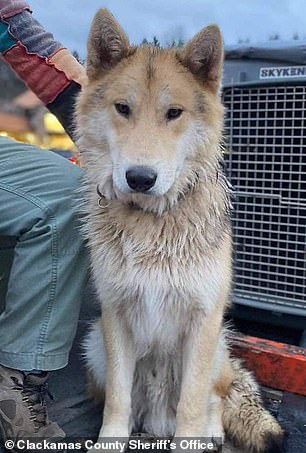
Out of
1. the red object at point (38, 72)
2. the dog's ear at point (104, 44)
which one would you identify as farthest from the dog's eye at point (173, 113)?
the red object at point (38, 72)

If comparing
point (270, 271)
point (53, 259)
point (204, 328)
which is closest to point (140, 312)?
point (204, 328)

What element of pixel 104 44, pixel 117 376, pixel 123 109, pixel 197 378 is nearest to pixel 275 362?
pixel 197 378

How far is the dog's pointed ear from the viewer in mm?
1797

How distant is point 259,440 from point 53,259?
91 centimetres

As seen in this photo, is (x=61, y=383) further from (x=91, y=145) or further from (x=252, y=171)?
(x=252, y=171)

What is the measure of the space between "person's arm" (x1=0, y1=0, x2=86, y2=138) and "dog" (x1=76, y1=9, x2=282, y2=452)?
11.6 inches

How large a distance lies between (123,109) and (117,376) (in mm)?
885

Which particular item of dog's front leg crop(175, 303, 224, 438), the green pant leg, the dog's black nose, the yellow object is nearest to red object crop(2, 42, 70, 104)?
the green pant leg

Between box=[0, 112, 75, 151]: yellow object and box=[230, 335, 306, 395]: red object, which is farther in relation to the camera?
box=[0, 112, 75, 151]: yellow object

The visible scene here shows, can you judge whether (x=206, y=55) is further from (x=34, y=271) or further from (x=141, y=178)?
(x=34, y=271)

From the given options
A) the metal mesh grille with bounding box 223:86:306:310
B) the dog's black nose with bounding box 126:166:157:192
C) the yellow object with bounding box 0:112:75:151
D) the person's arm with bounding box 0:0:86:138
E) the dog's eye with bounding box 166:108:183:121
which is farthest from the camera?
the yellow object with bounding box 0:112:75:151

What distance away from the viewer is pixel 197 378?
1.86m

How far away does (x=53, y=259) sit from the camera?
5.99 ft

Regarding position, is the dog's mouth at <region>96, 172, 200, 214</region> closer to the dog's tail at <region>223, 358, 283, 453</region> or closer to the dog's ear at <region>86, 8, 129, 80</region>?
the dog's ear at <region>86, 8, 129, 80</region>
